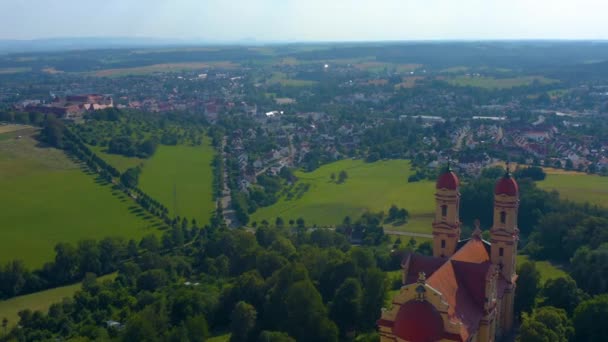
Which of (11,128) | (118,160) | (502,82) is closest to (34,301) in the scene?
(118,160)

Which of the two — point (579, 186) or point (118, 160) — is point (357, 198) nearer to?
point (579, 186)

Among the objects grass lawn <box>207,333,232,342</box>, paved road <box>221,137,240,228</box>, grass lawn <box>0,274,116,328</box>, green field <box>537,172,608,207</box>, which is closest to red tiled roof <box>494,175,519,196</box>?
grass lawn <box>207,333,232,342</box>

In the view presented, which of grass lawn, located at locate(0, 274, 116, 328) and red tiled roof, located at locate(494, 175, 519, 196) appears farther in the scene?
grass lawn, located at locate(0, 274, 116, 328)

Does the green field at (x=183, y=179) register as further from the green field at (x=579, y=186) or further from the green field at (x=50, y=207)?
the green field at (x=579, y=186)

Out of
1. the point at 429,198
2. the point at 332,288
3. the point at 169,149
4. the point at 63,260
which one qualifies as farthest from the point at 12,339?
the point at 169,149

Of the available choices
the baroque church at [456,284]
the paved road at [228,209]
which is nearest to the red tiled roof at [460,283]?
the baroque church at [456,284]

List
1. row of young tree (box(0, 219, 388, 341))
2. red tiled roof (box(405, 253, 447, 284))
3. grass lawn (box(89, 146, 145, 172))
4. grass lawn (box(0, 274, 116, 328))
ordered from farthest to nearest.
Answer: grass lawn (box(89, 146, 145, 172)) < grass lawn (box(0, 274, 116, 328)) < row of young tree (box(0, 219, 388, 341)) < red tiled roof (box(405, 253, 447, 284))

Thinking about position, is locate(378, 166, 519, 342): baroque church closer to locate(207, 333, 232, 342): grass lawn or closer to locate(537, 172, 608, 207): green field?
locate(207, 333, 232, 342): grass lawn
